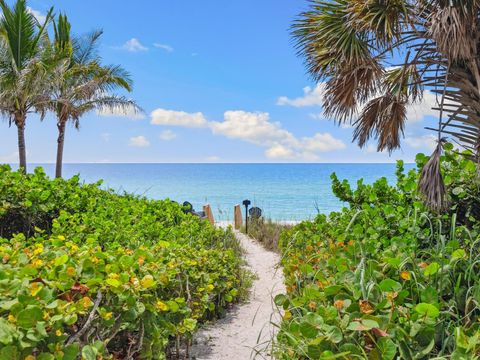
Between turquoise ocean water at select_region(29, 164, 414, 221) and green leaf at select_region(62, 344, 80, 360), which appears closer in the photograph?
green leaf at select_region(62, 344, 80, 360)

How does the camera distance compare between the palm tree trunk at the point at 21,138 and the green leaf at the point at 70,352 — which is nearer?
the green leaf at the point at 70,352

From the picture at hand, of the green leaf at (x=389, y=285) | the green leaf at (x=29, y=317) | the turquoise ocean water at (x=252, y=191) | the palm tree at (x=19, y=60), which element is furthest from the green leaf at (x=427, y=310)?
the palm tree at (x=19, y=60)

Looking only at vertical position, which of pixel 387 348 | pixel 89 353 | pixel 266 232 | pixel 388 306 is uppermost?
pixel 388 306

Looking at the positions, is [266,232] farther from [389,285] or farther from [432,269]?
[389,285]

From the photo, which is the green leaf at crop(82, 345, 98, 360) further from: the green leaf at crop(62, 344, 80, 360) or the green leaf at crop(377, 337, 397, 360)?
the green leaf at crop(377, 337, 397, 360)

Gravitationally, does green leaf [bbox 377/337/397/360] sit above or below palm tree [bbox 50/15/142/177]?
below

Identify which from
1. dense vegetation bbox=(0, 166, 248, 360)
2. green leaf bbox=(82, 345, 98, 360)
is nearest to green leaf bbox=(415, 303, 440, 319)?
dense vegetation bbox=(0, 166, 248, 360)

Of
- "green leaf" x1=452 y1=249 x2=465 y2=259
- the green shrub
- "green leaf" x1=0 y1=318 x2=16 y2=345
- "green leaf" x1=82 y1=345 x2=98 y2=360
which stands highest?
"green leaf" x1=452 y1=249 x2=465 y2=259

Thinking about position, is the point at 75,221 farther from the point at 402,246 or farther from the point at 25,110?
the point at 25,110

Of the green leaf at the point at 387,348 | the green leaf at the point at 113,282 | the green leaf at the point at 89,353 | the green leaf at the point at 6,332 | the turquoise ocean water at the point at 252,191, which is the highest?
the green leaf at the point at 113,282

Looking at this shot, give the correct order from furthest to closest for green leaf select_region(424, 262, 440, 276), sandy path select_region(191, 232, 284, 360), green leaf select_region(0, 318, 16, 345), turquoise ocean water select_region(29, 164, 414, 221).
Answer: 1. turquoise ocean water select_region(29, 164, 414, 221)
2. sandy path select_region(191, 232, 284, 360)
3. green leaf select_region(424, 262, 440, 276)
4. green leaf select_region(0, 318, 16, 345)

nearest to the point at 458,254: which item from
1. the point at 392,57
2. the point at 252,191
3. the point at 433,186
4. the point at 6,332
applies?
the point at 433,186

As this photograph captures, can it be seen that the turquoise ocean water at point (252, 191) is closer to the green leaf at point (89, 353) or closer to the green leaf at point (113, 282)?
the green leaf at point (113, 282)

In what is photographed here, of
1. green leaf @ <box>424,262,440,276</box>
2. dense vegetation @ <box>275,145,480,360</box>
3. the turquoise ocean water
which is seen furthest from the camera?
the turquoise ocean water
